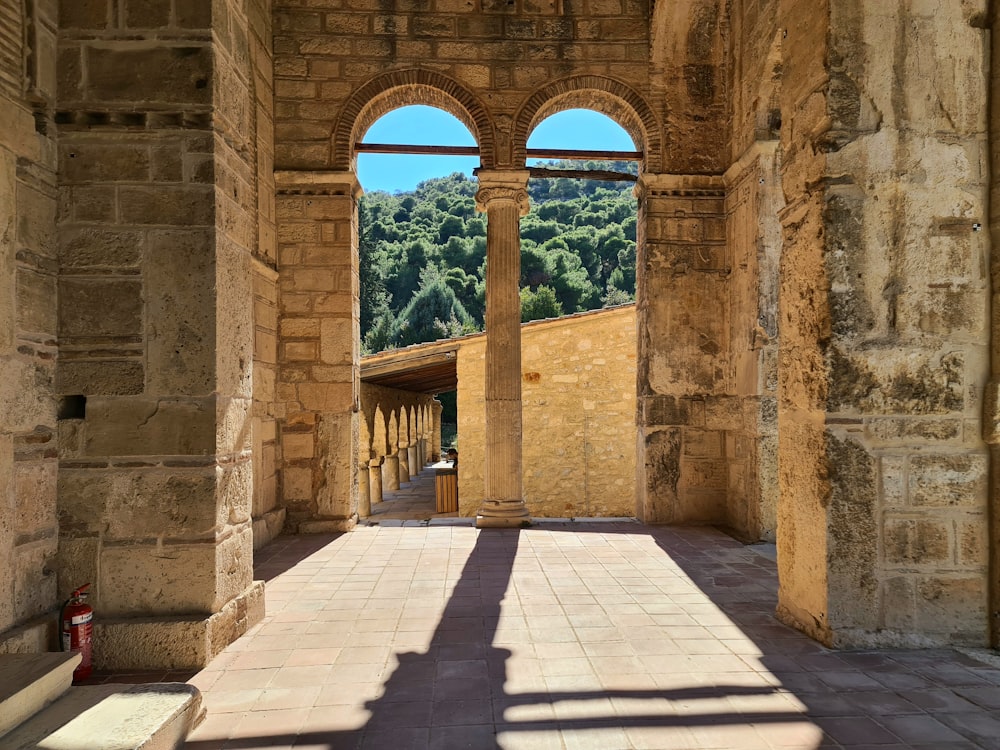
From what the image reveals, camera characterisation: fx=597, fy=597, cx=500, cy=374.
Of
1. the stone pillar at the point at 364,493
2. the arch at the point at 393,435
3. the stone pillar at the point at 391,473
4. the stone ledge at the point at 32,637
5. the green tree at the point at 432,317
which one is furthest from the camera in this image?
the green tree at the point at 432,317

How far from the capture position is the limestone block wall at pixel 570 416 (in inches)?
407

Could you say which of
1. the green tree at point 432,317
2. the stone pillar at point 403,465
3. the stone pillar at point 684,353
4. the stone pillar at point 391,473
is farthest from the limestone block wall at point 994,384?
the green tree at point 432,317

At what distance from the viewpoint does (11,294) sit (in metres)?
2.86

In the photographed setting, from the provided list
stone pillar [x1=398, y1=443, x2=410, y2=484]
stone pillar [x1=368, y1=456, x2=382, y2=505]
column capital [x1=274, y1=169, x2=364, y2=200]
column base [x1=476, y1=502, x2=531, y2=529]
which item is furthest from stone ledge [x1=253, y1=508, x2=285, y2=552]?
stone pillar [x1=398, y1=443, x2=410, y2=484]

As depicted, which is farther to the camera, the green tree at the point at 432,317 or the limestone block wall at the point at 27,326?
the green tree at the point at 432,317

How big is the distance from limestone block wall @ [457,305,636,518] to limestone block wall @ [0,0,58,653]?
7.41 meters

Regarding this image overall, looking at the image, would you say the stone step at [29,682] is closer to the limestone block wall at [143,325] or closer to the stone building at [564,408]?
the limestone block wall at [143,325]

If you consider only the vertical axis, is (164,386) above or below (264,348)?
below

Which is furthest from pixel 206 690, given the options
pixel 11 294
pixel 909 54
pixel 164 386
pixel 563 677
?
pixel 909 54

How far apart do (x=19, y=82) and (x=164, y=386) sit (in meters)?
1.65

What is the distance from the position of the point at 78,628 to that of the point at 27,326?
59.5 inches

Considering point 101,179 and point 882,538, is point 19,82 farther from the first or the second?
point 882,538

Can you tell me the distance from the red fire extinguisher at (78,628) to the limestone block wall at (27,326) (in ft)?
0.26

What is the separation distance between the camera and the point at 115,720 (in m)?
2.35
